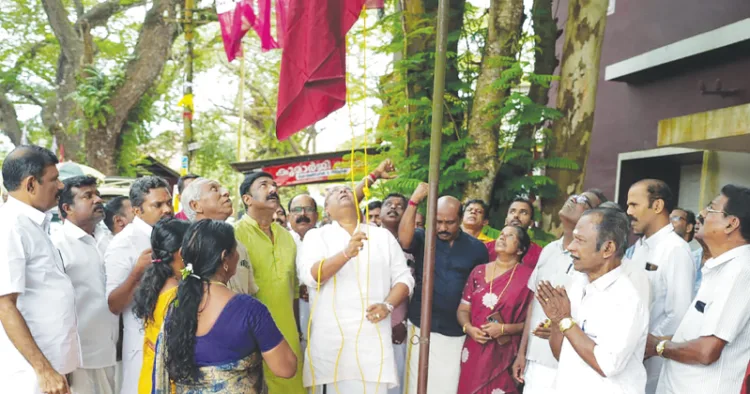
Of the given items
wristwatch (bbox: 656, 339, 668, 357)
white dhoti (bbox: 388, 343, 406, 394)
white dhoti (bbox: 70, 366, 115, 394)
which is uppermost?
wristwatch (bbox: 656, 339, 668, 357)

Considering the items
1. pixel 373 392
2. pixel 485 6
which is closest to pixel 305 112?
pixel 373 392

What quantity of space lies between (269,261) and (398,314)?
3.88ft

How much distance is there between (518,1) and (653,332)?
13.2 feet

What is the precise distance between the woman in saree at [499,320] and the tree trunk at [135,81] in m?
14.5

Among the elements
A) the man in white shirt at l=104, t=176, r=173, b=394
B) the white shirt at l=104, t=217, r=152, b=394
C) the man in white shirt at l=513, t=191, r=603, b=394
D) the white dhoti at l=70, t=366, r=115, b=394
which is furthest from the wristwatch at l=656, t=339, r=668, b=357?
the white dhoti at l=70, t=366, r=115, b=394

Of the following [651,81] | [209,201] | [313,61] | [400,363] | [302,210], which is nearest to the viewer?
[313,61]

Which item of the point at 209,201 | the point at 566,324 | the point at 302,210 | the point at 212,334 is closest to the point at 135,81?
the point at 302,210

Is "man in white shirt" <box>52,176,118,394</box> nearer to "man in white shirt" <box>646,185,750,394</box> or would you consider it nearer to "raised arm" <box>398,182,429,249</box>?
"raised arm" <box>398,182,429,249</box>

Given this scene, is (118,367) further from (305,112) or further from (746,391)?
(746,391)

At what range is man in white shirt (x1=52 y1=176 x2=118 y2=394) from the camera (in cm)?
404

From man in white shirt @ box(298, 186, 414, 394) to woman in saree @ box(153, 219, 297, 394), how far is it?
48.9 inches

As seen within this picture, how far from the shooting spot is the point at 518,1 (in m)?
6.71

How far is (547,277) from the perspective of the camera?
445 cm

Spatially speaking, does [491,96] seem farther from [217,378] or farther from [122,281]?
[217,378]
